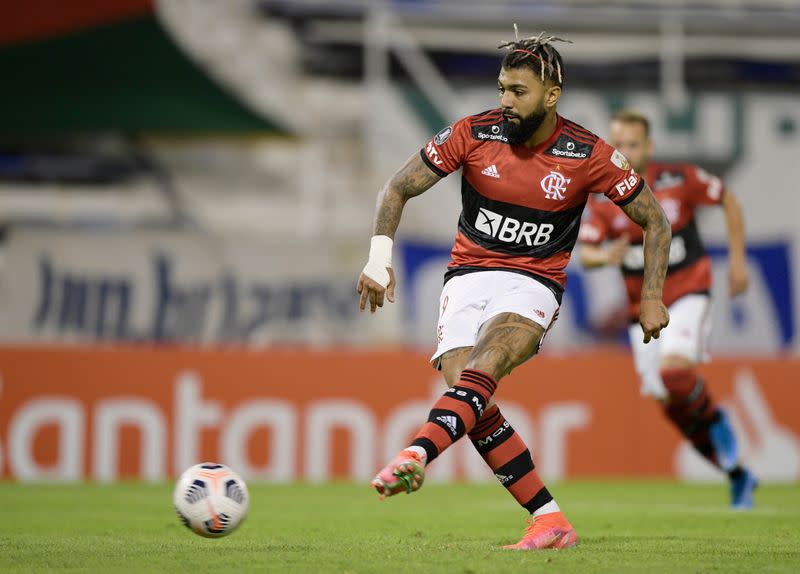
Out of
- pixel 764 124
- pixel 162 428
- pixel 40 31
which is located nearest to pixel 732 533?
pixel 162 428

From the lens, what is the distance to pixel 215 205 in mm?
18812

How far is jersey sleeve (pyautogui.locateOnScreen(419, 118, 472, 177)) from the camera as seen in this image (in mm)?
6207

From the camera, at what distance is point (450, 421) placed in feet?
18.5

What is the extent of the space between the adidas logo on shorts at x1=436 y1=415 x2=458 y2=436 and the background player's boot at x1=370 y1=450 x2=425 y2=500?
14.7 inches

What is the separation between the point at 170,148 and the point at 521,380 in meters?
8.14

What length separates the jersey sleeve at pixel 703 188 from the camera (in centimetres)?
927

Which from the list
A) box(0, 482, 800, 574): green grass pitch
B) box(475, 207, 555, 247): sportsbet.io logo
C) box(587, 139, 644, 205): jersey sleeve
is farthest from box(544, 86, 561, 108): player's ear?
box(0, 482, 800, 574): green grass pitch

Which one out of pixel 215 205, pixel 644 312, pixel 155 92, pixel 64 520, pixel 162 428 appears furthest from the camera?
pixel 215 205

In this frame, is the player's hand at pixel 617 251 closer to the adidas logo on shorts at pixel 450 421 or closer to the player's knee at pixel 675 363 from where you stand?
the player's knee at pixel 675 363

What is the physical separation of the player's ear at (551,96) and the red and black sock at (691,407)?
3.22 meters

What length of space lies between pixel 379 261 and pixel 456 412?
74 centimetres

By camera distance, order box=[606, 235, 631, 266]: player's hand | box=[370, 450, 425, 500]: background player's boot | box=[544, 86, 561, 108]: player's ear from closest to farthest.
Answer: box=[370, 450, 425, 500]: background player's boot < box=[544, 86, 561, 108]: player's ear < box=[606, 235, 631, 266]: player's hand

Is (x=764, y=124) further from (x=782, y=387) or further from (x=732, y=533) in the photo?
(x=732, y=533)

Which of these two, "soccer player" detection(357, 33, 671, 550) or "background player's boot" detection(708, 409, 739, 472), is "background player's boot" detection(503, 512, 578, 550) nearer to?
"soccer player" detection(357, 33, 671, 550)
